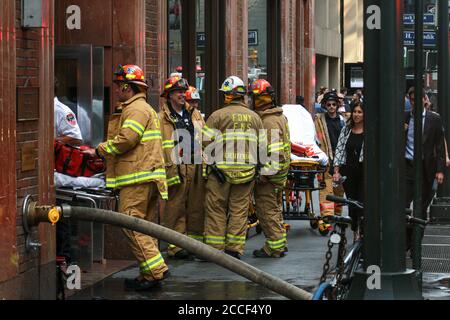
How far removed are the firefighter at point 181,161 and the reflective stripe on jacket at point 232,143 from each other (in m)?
0.31

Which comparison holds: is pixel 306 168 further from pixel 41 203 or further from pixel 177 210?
pixel 41 203

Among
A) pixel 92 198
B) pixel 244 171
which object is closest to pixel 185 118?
pixel 244 171

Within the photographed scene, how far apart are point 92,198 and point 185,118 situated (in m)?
2.15

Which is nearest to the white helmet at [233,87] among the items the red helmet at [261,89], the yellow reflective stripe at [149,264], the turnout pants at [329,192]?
the red helmet at [261,89]

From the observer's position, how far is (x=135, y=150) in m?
10.5

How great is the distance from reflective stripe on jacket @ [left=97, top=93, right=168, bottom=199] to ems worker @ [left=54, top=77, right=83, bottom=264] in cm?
65

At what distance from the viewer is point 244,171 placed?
12781mm

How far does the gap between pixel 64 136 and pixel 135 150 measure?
97 centimetres

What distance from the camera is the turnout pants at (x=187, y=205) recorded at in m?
13.0

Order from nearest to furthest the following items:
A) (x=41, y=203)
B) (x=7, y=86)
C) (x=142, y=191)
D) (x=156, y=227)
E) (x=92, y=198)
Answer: (x=156, y=227) → (x=7, y=86) → (x=41, y=203) → (x=142, y=191) → (x=92, y=198)

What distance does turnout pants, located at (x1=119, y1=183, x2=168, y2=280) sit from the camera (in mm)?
10531

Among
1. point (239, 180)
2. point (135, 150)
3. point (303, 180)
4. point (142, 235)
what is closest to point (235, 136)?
point (239, 180)

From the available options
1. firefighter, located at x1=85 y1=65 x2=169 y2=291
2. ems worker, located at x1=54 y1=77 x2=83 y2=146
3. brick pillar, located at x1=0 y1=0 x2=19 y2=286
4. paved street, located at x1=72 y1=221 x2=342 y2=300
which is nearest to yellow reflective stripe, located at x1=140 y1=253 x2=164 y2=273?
firefighter, located at x1=85 y1=65 x2=169 y2=291

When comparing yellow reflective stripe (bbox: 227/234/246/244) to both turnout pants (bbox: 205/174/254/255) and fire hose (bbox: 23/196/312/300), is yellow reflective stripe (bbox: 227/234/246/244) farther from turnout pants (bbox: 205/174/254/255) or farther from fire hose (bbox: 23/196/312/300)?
fire hose (bbox: 23/196/312/300)
